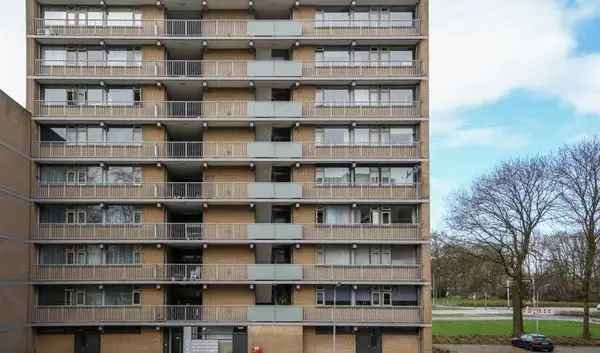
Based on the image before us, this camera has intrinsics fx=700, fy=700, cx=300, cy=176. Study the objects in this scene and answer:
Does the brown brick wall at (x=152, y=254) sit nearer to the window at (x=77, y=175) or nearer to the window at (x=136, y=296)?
the window at (x=136, y=296)

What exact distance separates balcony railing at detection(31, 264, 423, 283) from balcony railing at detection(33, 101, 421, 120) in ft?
27.3

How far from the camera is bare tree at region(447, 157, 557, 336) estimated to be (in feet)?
164

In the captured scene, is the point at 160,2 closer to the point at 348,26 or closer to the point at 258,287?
the point at 348,26

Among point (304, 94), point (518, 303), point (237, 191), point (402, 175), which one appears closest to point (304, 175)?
point (237, 191)

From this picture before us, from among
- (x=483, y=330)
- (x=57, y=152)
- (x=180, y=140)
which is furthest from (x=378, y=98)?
(x=483, y=330)

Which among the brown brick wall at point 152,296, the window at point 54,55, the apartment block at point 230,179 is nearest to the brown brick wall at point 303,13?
the apartment block at point 230,179

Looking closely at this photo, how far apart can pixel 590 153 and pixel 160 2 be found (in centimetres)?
3170

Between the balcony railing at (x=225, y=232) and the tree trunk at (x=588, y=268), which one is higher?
the balcony railing at (x=225, y=232)

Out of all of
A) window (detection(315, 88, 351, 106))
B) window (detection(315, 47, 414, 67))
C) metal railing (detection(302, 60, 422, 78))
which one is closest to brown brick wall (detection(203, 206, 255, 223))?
window (detection(315, 88, 351, 106))

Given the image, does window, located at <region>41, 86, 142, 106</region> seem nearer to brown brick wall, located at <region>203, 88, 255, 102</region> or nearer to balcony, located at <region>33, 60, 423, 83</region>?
balcony, located at <region>33, 60, 423, 83</region>

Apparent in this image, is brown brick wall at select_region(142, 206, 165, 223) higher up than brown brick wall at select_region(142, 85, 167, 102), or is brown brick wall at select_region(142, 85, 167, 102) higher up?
brown brick wall at select_region(142, 85, 167, 102)

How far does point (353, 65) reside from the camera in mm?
40031

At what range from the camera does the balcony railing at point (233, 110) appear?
128 ft

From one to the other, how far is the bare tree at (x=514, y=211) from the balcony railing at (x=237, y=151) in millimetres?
13730
